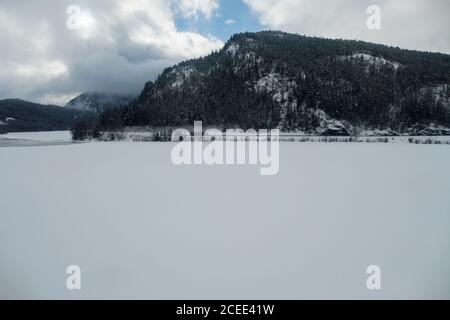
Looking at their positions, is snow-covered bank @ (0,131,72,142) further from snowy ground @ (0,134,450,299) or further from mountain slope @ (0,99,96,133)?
snowy ground @ (0,134,450,299)

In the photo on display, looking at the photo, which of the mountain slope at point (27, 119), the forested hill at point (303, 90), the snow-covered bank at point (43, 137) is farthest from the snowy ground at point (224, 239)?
the mountain slope at point (27, 119)

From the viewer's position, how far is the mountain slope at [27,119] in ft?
503

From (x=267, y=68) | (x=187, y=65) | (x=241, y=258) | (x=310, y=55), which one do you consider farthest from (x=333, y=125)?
(x=241, y=258)

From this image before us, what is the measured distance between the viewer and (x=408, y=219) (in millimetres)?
10602

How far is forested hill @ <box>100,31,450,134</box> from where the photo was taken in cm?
11425

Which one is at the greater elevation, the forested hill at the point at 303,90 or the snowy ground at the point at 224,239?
the forested hill at the point at 303,90

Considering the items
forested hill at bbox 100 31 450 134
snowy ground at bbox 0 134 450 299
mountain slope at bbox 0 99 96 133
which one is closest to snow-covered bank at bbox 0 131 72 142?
forested hill at bbox 100 31 450 134

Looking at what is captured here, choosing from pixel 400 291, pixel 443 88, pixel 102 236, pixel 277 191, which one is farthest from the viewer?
pixel 443 88

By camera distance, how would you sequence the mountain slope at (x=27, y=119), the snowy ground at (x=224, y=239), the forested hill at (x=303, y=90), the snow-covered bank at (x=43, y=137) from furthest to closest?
the mountain slope at (x=27, y=119) → the forested hill at (x=303, y=90) → the snow-covered bank at (x=43, y=137) → the snowy ground at (x=224, y=239)

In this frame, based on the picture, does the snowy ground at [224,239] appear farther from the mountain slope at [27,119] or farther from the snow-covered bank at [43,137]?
the mountain slope at [27,119]

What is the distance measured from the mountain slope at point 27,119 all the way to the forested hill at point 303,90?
64589 mm

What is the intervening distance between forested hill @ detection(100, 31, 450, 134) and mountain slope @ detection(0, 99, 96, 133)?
212 ft
